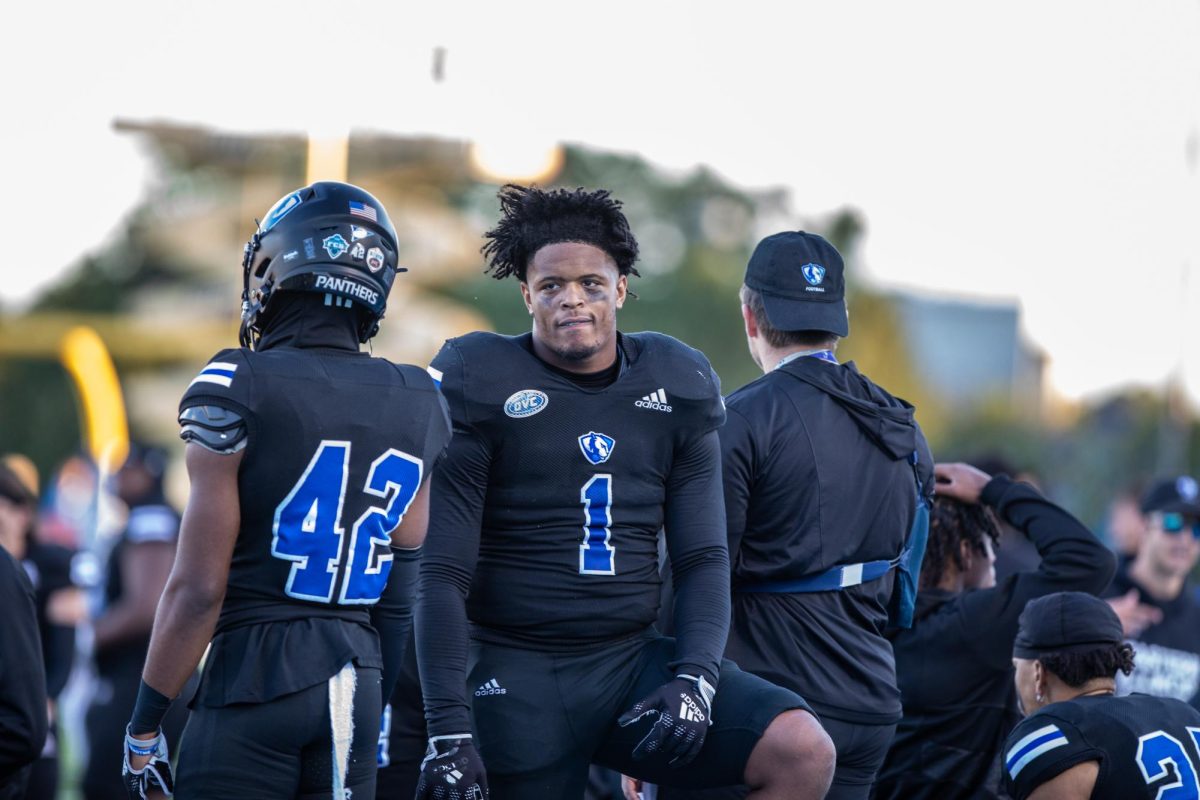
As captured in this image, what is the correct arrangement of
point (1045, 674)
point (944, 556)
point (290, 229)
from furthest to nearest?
point (944, 556) < point (1045, 674) < point (290, 229)

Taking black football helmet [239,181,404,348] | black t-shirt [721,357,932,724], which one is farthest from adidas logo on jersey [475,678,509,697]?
black football helmet [239,181,404,348]

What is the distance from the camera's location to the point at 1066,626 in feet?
15.9

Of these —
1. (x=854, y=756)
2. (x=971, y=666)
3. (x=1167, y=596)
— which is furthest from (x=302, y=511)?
(x=1167, y=596)

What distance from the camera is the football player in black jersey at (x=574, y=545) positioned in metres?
4.16

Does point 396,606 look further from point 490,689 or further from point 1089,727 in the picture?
point 1089,727

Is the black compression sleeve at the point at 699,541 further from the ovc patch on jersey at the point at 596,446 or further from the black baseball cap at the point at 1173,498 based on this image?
the black baseball cap at the point at 1173,498

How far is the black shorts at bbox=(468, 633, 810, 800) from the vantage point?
4.16 metres

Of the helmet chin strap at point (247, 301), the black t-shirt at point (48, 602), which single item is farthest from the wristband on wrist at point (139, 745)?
the black t-shirt at point (48, 602)

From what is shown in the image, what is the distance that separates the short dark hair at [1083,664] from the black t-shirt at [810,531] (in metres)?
0.52

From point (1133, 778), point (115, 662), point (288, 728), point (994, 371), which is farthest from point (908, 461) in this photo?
point (994, 371)

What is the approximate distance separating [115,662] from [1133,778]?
19.4 feet

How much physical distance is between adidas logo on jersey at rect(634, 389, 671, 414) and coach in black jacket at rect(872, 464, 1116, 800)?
5.58ft

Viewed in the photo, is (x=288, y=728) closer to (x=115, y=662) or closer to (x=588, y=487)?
(x=588, y=487)

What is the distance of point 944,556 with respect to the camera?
5.69 meters
